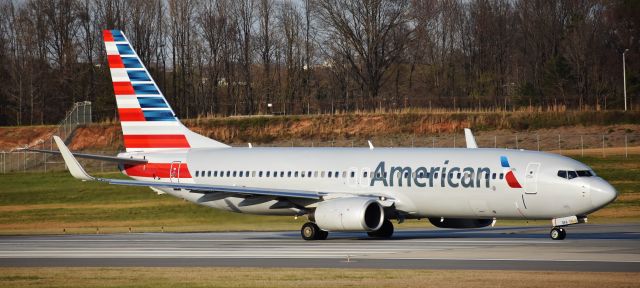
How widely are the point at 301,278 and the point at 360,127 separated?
63.8 meters

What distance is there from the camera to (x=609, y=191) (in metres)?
→ 36.7

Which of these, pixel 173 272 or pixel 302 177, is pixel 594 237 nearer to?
pixel 302 177

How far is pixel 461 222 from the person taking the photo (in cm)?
4188

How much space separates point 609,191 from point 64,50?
3710 inches

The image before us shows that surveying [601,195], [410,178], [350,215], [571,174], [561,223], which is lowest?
[561,223]

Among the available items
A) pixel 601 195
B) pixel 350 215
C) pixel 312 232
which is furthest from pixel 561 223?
pixel 312 232

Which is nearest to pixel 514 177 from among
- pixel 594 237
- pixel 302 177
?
pixel 594 237

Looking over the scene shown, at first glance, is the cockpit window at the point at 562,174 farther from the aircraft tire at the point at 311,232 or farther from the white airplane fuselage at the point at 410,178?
the aircraft tire at the point at 311,232

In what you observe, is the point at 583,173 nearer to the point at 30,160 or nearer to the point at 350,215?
the point at 350,215

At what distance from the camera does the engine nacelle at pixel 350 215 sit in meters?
39.2

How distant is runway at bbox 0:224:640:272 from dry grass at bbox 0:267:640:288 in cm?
150

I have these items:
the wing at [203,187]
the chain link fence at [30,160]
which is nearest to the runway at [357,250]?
the wing at [203,187]

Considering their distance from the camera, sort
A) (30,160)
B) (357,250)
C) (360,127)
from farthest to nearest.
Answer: (360,127) → (30,160) → (357,250)

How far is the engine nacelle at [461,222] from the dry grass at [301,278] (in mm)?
14031
